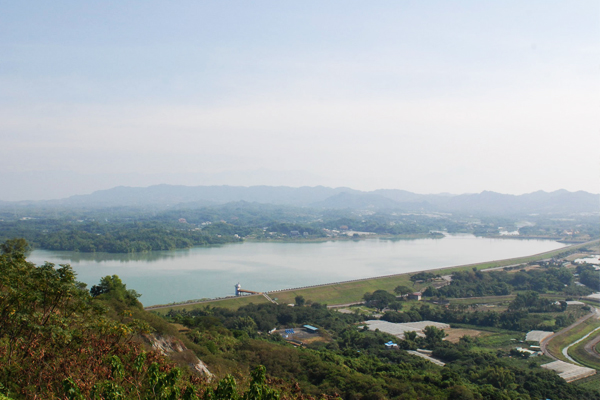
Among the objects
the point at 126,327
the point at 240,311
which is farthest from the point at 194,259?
the point at 126,327

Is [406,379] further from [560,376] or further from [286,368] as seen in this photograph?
[560,376]

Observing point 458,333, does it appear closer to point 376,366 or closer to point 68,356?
point 376,366

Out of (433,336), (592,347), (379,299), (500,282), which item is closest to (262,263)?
(379,299)

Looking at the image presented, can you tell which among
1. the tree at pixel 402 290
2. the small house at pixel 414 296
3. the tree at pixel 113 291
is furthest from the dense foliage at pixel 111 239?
the tree at pixel 113 291

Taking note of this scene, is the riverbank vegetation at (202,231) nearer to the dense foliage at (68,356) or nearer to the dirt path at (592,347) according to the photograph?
the dirt path at (592,347)

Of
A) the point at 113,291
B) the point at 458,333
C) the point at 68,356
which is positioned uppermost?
the point at 68,356

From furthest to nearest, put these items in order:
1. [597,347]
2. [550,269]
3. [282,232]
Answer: [282,232] < [550,269] < [597,347]

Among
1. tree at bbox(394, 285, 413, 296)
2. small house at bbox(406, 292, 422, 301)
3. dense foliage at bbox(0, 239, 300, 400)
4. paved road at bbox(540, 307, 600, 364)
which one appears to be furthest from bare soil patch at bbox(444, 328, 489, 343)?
dense foliage at bbox(0, 239, 300, 400)
